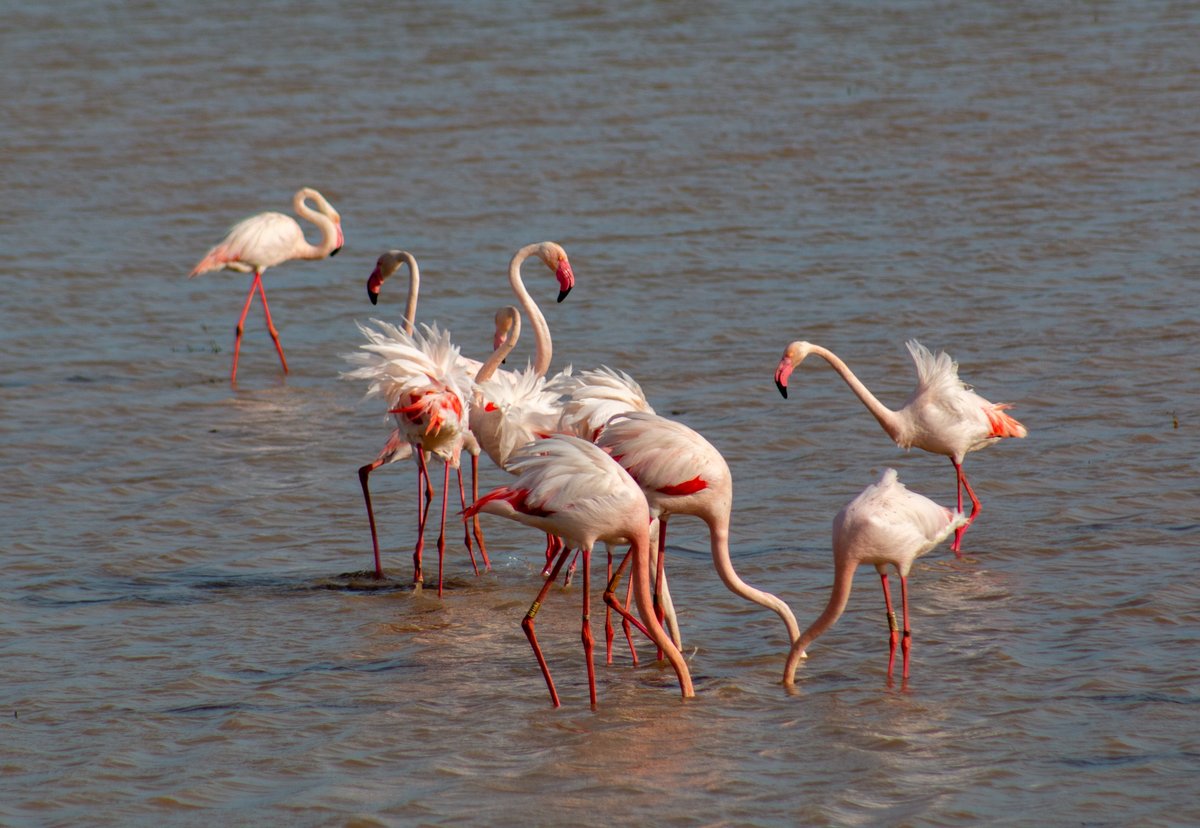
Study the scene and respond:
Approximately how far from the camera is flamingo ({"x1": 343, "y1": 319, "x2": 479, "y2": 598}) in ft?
19.9

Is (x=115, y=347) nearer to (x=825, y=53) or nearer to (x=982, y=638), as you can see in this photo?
(x=982, y=638)

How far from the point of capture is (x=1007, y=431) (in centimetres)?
693

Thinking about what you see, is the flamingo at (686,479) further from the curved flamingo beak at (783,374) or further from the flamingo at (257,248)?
the flamingo at (257,248)

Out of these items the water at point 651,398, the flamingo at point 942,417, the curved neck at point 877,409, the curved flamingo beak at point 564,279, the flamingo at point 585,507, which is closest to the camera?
the water at point 651,398

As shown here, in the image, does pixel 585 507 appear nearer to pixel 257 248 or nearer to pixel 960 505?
pixel 960 505

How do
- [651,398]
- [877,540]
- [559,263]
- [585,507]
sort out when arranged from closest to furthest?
[585,507]
[877,540]
[559,263]
[651,398]

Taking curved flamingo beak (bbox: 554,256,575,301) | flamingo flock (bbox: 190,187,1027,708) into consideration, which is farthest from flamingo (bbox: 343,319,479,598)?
curved flamingo beak (bbox: 554,256,575,301)

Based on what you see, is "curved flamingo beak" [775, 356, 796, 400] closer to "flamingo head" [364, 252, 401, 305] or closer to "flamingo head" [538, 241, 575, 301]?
"flamingo head" [538, 241, 575, 301]

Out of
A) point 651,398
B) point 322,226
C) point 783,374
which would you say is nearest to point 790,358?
point 783,374

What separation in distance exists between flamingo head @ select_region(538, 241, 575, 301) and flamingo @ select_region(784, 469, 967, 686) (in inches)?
67.1

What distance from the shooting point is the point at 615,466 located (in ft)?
16.5

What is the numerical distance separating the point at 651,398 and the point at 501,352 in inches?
81.0

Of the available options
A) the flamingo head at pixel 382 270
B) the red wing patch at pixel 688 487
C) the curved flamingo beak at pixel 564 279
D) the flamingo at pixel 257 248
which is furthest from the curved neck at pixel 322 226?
the red wing patch at pixel 688 487

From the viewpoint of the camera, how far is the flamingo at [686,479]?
16.9 ft
